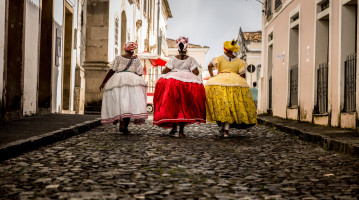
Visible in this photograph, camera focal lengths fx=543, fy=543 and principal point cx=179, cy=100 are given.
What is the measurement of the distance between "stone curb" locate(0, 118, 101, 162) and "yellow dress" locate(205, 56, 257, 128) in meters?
2.30

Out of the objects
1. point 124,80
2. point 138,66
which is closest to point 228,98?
point 138,66

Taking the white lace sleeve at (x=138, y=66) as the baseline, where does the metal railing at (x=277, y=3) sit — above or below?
above

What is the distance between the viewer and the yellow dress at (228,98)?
921 centimetres

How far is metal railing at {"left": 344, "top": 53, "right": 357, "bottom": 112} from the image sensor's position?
9.88 m

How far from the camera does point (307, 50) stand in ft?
44.0

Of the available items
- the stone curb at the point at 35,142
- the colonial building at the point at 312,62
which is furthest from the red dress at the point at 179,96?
the colonial building at the point at 312,62

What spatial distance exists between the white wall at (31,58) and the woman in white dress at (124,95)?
2.99m

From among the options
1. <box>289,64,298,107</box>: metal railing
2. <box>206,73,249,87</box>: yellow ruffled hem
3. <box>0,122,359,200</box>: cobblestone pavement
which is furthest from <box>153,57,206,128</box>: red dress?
<box>289,64,298,107</box>: metal railing

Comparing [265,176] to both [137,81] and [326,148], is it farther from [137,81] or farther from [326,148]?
[137,81]

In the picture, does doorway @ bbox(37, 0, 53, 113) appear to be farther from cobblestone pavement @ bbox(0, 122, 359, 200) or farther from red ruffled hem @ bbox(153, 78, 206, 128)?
cobblestone pavement @ bbox(0, 122, 359, 200)

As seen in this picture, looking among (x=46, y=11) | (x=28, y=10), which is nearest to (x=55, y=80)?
(x=46, y=11)

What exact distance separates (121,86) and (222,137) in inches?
78.8

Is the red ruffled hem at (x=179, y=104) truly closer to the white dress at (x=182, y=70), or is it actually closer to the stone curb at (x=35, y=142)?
the white dress at (x=182, y=70)

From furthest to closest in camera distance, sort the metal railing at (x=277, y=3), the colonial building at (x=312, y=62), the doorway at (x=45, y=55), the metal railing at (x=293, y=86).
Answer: the metal railing at (x=277, y=3), the metal railing at (x=293, y=86), the doorway at (x=45, y=55), the colonial building at (x=312, y=62)
